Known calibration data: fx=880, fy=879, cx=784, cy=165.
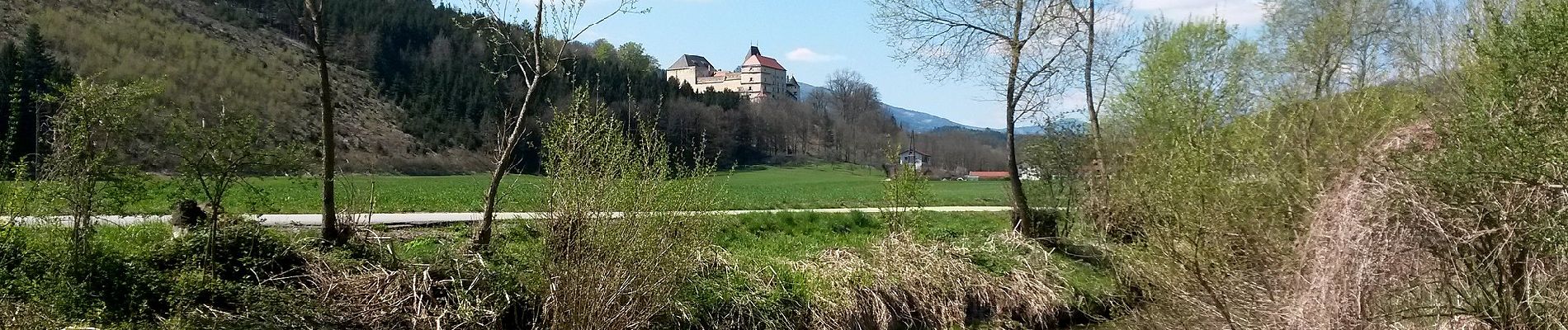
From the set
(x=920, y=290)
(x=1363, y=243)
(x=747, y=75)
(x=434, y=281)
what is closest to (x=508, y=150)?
(x=434, y=281)

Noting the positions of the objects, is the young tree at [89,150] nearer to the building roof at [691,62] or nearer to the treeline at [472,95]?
the treeline at [472,95]

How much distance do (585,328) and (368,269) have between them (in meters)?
2.57

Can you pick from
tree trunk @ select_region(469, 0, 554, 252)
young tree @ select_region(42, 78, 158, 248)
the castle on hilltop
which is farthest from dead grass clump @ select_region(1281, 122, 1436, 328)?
the castle on hilltop

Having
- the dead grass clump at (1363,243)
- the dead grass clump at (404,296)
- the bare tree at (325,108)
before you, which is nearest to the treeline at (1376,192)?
the dead grass clump at (1363,243)

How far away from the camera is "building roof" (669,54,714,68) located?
12469 centimetres

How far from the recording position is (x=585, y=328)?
287 inches

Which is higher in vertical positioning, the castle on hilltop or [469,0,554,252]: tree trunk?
the castle on hilltop

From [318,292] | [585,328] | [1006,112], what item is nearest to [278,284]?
[318,292]

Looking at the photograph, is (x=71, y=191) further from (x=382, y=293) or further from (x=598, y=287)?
(x=598, y=287)

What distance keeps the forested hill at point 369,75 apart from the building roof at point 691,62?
5399cm

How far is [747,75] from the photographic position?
378 ft

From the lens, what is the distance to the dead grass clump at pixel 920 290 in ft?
33.7

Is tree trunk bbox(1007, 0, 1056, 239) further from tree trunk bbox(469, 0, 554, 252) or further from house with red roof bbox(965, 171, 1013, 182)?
house with red roof bbox(965, 171, 1013, 182)

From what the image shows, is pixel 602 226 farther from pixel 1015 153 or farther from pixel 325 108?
pixel 1015 153
